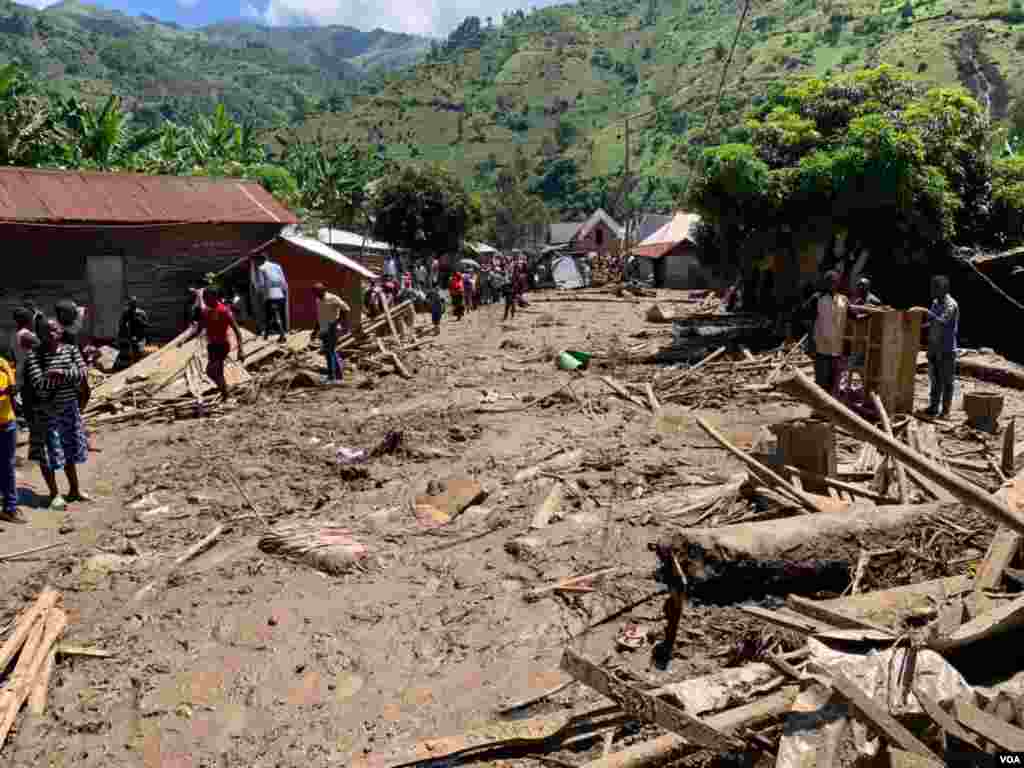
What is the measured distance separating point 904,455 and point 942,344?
7.41 metres

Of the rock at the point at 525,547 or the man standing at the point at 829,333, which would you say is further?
the man standing at the point at 829,333

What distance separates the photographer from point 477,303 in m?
31.1

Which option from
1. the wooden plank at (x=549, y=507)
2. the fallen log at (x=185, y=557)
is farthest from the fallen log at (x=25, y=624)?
the wooden plank at (x=549, y=507)

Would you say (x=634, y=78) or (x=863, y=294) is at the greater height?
(x=634, y=78)

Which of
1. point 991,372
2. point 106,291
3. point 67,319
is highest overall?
point 67,319

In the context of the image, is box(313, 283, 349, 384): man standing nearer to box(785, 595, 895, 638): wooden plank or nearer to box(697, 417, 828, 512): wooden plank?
box(697, 417, 828, 512): wooden plank

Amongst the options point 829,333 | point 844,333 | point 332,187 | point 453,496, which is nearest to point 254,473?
point 453,496

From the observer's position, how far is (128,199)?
61.6ft

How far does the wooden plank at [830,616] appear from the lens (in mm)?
4043

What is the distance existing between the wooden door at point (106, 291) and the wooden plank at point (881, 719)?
17856 mm

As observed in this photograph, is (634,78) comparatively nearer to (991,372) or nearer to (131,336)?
(131,336)

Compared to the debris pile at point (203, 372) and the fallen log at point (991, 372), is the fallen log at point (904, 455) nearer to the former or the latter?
the debris pile at point (203, 372)

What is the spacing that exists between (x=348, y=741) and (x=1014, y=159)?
62.9ft

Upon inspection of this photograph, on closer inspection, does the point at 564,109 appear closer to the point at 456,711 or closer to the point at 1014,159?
the point at 1014,159
